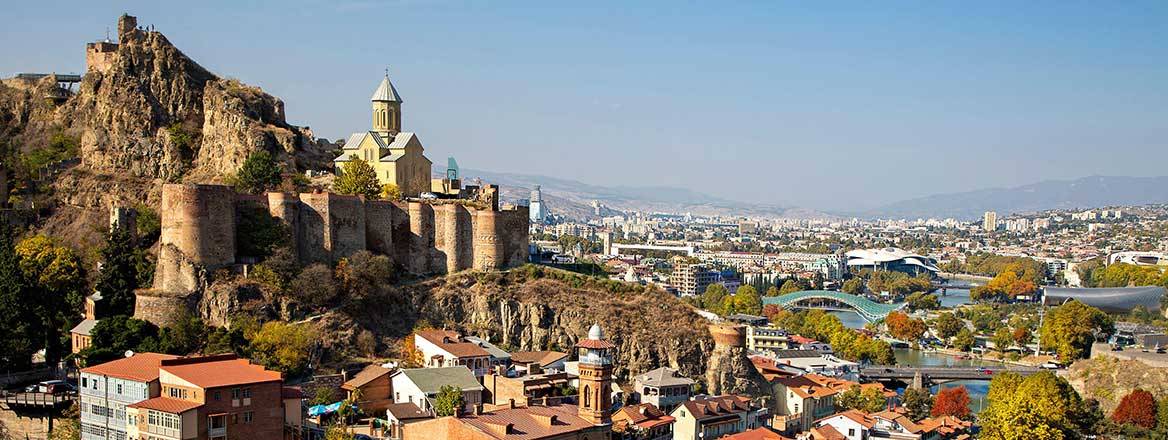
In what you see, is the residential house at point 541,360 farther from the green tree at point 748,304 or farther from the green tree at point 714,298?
the green tree at point 748,304

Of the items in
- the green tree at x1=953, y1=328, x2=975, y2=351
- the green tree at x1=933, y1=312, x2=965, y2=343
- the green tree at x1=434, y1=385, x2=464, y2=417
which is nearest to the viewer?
the green tree at x1=434, y1=385, x2=464, y2=417

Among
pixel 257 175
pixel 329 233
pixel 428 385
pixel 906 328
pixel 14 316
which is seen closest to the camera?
pixel 14 316

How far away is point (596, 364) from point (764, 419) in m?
10.3

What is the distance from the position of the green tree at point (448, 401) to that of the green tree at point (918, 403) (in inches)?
692

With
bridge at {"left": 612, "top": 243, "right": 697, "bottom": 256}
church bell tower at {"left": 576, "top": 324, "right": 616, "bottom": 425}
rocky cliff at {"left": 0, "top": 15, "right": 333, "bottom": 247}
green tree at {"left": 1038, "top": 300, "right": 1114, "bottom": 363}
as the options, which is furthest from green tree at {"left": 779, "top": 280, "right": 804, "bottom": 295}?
church bell tower at {"left": 576, "top": 324, "right": 616, "bottom": 425}

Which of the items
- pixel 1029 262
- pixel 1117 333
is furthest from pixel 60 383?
pixel 1029 262

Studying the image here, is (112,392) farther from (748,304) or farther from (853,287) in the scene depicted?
(853,287)

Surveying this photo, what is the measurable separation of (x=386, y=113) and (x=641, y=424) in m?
17.7

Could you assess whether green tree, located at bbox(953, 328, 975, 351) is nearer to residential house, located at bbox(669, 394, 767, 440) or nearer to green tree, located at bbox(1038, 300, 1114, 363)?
green tree, located at bbox(1038, 300, 1114, 363)

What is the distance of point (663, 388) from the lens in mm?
32406

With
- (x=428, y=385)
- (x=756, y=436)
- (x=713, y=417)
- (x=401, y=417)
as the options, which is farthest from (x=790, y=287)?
(x=401, y=417)

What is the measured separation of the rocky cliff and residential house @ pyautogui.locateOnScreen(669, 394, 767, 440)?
16.5 meters

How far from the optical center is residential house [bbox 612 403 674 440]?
93.8 feet

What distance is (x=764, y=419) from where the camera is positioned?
1355 inches
